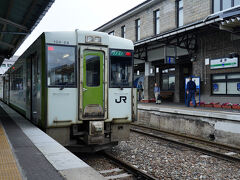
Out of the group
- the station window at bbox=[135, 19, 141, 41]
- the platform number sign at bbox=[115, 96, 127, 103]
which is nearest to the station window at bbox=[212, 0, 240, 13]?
the station window at bbox=[135, 19, 141, 41]

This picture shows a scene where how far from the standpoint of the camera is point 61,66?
A: 20.2ft

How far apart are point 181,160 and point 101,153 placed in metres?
2.17

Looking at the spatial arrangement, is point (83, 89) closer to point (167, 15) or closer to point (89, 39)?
point (89, 39)

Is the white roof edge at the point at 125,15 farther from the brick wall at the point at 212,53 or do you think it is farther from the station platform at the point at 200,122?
the station platform at the point at 200,122

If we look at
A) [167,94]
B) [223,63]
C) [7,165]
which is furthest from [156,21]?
[7,165]

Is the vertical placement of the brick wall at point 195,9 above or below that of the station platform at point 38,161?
above

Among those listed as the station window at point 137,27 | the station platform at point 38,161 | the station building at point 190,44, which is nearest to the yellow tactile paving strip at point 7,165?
the station platform at point 38,161

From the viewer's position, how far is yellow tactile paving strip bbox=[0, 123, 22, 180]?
3142 millimetres

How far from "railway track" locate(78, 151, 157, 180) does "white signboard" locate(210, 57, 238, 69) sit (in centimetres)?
917

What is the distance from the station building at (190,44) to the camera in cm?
1305

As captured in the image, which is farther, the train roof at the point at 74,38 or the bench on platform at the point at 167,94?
the bench on platform at the point at 167,94

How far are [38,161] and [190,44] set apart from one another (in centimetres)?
1374

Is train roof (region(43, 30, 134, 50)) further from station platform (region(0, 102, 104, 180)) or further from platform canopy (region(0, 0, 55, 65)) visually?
station platform (region(0, 102, 104, 180))

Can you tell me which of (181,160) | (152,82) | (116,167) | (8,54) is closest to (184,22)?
(152,82)
